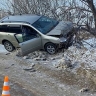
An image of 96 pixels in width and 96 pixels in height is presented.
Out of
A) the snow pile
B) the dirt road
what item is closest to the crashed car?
the snow pile

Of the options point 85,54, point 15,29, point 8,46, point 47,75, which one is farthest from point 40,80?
point 8,46

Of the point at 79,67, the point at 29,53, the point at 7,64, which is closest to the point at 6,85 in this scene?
the point at 79,67

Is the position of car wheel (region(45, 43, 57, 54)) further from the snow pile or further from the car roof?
the car roof

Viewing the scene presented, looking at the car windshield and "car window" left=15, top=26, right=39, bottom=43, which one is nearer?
"car window" left=15, top=26, right=39, bottom=43

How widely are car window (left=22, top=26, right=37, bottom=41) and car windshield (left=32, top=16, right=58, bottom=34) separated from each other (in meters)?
0.26

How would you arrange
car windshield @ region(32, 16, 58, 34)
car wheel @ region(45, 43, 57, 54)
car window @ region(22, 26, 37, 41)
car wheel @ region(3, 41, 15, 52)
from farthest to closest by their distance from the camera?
car wheel @ region(3, 41, 15, 52) → car windshield @ region(32, 16, 58, 34) → car window @ region(22, 26, 37, 41) → car wheel @ region(45, 43, 57, 54)

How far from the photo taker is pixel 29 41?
47.4 ft

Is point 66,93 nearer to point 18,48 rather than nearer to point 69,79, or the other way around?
point 69,79

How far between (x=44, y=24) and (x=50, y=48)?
4.42 ft

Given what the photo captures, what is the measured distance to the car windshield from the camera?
1477 cm

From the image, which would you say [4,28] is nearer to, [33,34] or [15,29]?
[15,29]

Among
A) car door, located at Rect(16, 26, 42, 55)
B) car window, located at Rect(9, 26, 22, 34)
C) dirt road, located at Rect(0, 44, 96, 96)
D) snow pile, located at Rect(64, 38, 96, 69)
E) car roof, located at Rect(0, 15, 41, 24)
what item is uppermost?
car roof, located at Rect(0, 15, 41, 24)

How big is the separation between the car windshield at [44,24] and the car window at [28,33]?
26cm

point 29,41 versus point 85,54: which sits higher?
point 29,41
